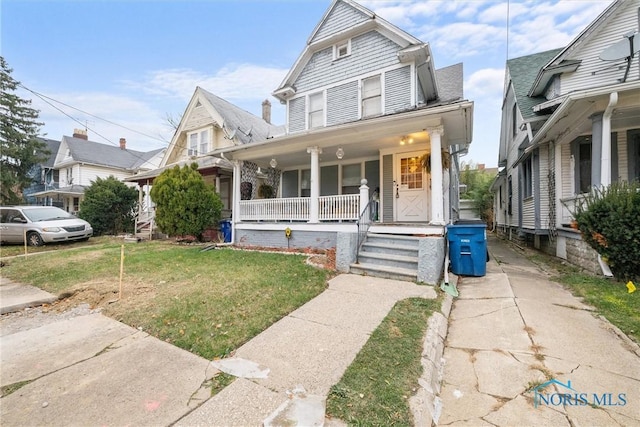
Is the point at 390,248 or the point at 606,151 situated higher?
the point at 606,151

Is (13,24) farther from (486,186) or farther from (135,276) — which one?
(486,186)

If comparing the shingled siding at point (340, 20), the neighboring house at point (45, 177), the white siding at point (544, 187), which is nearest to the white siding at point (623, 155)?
the white siding at point (544, 187)

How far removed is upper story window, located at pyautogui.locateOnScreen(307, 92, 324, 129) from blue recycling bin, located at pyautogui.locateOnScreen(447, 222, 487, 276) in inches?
257

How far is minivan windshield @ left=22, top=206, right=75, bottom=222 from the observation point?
10.9m

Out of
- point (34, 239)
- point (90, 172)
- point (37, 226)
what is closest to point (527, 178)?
point (37, 226)

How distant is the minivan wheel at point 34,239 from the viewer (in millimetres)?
10548

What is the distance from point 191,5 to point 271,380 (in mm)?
12163

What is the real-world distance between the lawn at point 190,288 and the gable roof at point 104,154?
715 inches

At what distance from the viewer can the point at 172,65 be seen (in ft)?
48.5

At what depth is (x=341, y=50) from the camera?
9.82 metres

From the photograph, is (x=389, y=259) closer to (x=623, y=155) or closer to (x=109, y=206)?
(x=623, y=155)

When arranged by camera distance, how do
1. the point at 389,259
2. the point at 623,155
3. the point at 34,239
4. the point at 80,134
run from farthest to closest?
the point at 80,134
the point at 34,239
the point at 623,155
the point at 389,259

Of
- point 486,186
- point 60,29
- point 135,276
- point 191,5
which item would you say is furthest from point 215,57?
point 486,186

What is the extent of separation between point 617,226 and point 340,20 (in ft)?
32.1
